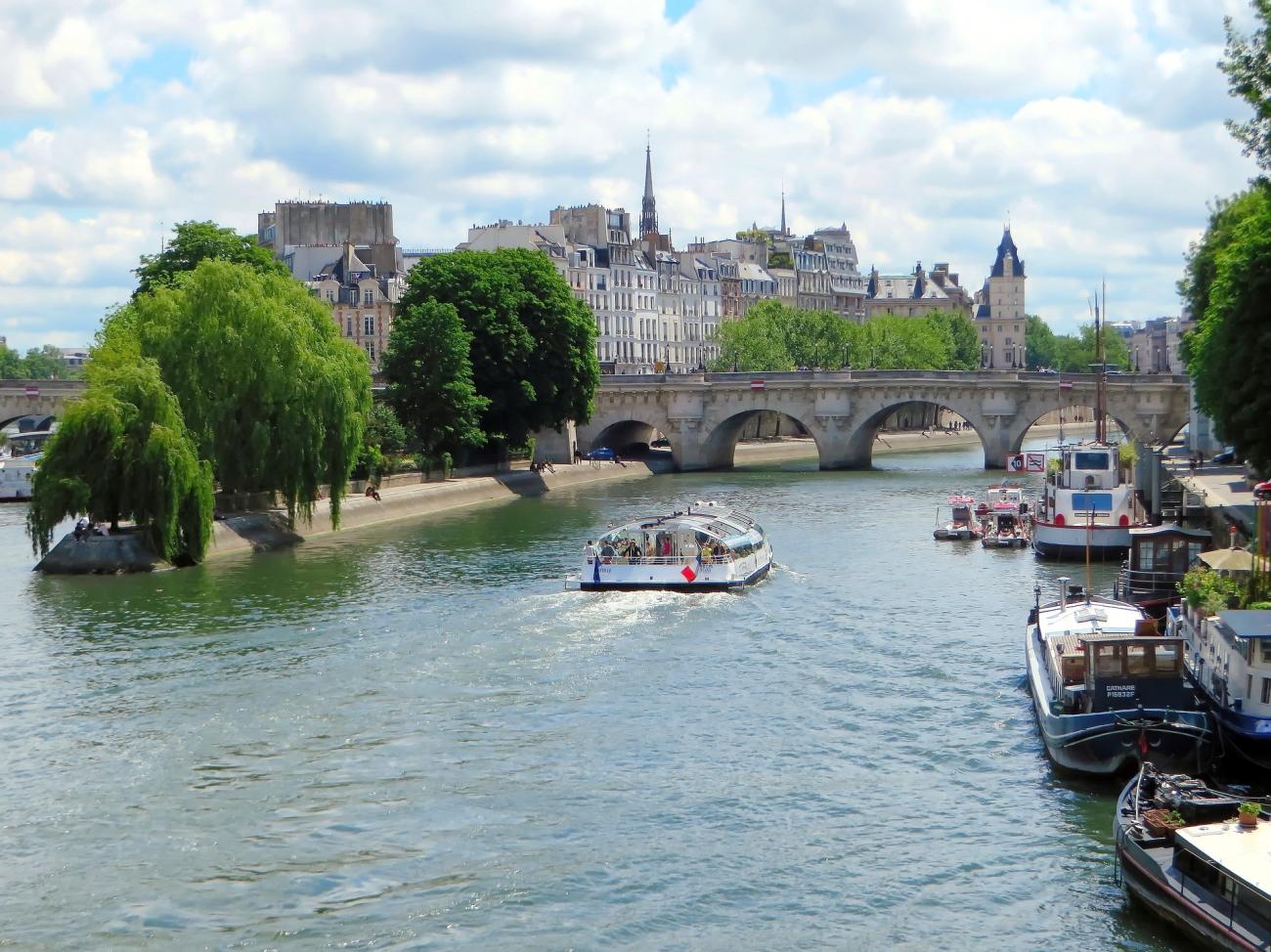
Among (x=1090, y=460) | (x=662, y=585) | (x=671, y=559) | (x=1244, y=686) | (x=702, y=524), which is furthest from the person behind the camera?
(x=1090, y=460)

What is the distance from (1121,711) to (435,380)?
5683 cm

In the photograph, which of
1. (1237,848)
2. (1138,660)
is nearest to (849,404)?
(1138,660)

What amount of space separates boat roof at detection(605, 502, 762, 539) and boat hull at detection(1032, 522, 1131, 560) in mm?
8931

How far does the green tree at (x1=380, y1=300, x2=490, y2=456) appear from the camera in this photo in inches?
3253

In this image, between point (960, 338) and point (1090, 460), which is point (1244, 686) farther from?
point (960, 338)

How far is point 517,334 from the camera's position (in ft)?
287

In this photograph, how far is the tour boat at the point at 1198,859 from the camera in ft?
67.7

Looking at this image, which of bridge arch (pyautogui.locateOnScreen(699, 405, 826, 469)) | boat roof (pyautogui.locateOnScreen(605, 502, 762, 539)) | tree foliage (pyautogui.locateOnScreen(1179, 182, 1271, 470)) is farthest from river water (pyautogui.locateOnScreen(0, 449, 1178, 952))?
bridge arch (pyautogui.locateOnScreen(699, 405, 826, 469))

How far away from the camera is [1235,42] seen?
3850 centimetres

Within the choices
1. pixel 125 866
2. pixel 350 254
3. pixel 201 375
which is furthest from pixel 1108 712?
pixel 350 254

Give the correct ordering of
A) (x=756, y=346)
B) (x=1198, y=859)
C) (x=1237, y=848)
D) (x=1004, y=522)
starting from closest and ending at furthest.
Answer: (x=1237, y=848), (x=1198, y=859), (x=1004, y=522), (x=756, y=346)

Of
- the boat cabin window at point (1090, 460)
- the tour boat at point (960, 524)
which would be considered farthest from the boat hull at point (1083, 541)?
the tour boat at point (960, 524)

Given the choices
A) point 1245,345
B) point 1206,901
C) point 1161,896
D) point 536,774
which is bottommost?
point 1161,896

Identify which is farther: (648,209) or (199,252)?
(648,209)
